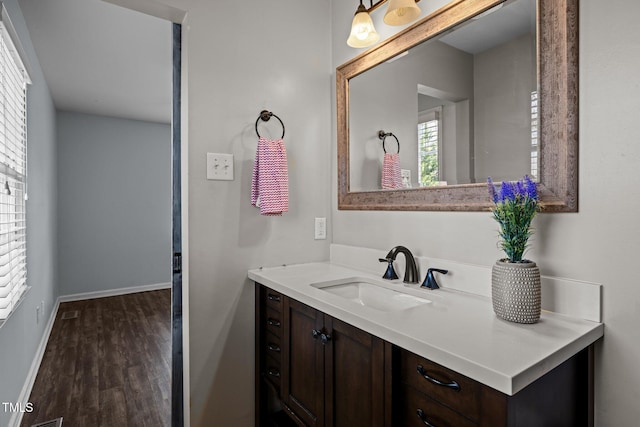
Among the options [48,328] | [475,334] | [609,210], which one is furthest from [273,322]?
[48,328]

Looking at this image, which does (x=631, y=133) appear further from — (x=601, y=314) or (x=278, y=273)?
(x=278, y=273)

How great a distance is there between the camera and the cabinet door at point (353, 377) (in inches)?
38.7

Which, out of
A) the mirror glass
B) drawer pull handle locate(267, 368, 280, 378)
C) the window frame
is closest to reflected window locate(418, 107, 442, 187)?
the mirror glass

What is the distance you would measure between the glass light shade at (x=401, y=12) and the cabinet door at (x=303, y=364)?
1225 mm

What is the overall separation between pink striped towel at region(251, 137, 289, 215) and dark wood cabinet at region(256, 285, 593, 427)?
434 millimetres

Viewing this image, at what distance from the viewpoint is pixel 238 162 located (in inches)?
67.1

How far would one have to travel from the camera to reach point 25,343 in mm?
2293

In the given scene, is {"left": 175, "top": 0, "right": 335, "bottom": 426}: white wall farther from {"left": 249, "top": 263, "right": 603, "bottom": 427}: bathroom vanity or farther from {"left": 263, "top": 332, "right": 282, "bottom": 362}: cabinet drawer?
{"left": 249, "top": 263, "right": 603, "bottom": 427}: bathroom vanity

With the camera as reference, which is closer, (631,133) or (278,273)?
(631,133)

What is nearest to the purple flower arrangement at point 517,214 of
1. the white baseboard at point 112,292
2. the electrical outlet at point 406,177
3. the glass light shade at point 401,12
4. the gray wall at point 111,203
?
the electrical outlet at point 406,177

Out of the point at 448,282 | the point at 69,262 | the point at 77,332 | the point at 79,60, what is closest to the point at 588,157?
the point at 448,282

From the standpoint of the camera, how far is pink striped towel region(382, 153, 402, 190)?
161cm

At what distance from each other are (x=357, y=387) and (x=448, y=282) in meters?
0.55

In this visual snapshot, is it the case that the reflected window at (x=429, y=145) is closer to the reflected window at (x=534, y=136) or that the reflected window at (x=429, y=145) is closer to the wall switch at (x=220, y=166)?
the reflected window at (x=534, y=136)
